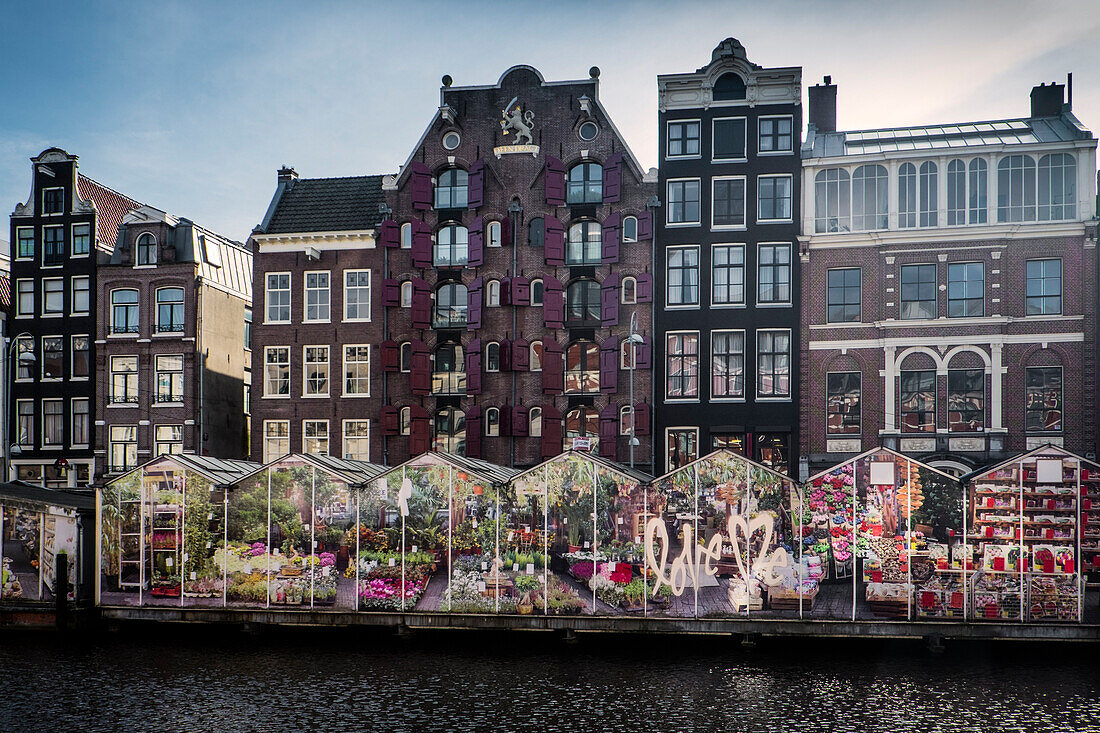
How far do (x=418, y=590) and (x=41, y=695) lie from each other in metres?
10.9

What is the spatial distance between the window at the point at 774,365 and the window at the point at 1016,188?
10418 mm

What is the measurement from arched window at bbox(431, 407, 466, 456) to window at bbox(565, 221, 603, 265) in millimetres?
8748

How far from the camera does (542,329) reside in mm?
47750

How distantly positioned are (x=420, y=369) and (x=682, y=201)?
46.3ft

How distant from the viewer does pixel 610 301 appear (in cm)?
4656

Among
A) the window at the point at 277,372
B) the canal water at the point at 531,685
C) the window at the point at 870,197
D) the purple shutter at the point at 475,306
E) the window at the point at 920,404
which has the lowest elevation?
the canal water at the point at 531,685

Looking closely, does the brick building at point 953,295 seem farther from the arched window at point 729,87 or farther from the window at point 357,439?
the window at point 357,439

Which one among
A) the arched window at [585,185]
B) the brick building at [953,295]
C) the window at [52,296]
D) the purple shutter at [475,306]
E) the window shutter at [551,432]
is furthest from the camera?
the window at [52,296]

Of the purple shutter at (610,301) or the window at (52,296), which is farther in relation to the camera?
the window at (52,296)

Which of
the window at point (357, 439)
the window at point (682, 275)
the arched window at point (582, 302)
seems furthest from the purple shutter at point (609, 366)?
the window at point (357, 439)

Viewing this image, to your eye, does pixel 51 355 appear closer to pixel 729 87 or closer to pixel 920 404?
pixel 729 87

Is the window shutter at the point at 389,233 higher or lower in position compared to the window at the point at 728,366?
higher

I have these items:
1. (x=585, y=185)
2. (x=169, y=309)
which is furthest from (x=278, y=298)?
(x=585, y=185)

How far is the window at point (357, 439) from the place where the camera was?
48688mm
